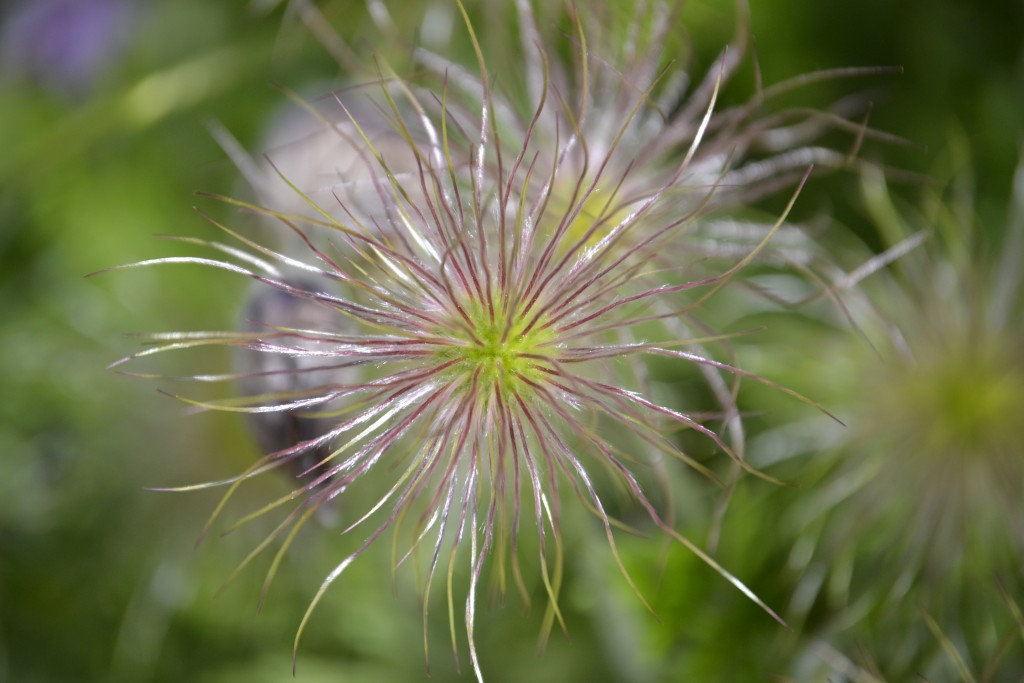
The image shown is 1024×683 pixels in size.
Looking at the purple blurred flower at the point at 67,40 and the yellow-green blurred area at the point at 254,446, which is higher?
the purple blurred flower at the point at 67,40

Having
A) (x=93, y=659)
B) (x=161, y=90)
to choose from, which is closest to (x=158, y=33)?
(x=161, y=90)

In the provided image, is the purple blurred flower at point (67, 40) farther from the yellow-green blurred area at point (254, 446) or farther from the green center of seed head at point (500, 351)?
the green center of seed head at point (500, 351)

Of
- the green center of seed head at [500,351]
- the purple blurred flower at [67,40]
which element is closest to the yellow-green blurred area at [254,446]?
the purple blurred flower at [67,40]

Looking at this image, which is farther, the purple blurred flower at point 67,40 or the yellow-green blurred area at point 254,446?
the purple blurred flower at point 67,40

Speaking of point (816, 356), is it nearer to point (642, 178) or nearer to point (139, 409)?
point (642, 178)

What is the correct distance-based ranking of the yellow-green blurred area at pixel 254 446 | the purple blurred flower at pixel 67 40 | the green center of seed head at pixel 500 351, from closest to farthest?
the green center of seed head at pixel 500 351 → the yellow-green blurred area at pixel 254 446 → the purple blurred flower at pixel 67 40

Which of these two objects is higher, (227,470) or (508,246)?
(508,246)

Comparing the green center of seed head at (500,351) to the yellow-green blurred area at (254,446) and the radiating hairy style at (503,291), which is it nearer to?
the radiating hairy style at (503,291)

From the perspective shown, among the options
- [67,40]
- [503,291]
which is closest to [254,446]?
[503,291]

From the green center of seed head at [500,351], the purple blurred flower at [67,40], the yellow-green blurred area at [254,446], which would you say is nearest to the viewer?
the green center of seed head at [500,351]
